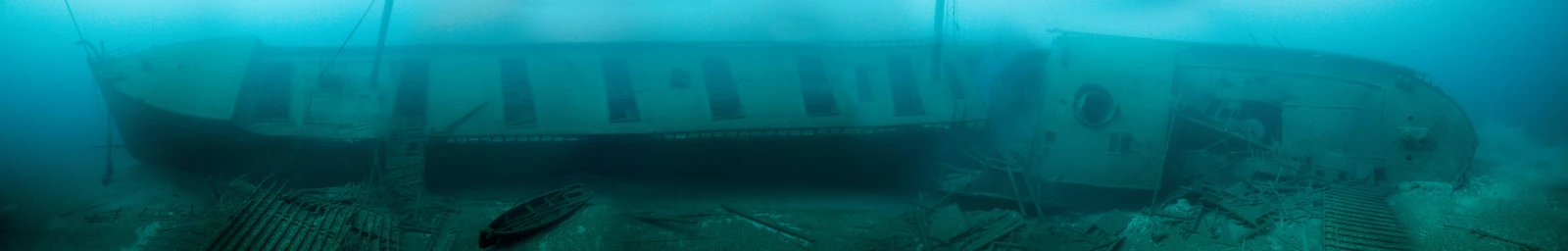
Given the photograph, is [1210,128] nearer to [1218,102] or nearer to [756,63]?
[1218,102]

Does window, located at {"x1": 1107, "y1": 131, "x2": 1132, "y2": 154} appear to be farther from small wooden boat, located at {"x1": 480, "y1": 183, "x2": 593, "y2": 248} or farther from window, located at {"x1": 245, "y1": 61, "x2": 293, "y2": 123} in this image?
window, located at {"x1": 245, "y1": 61, "x2": 293, "y2": 123}

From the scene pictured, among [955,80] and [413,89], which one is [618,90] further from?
[955,80]

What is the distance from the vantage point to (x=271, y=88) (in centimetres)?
1745

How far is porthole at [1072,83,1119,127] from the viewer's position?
16.8 meters

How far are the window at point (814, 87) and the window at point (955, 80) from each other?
319 cm

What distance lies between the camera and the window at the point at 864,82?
1914 cm

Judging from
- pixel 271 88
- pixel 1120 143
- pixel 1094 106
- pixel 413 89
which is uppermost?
pixel 271 88

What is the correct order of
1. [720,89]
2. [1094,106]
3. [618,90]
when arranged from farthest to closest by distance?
[720,89], [618,90], [1094,106]

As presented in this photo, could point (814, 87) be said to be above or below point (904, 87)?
above

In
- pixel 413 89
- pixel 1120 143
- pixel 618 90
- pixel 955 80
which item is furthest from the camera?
pixel 955 80

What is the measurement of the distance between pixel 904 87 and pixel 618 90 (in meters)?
7.13

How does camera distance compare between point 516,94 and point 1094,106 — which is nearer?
point 1094,106

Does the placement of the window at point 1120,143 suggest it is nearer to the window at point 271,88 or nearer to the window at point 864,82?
the window at point 864,82

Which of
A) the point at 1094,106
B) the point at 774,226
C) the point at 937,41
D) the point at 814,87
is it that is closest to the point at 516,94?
the point at 814,87
